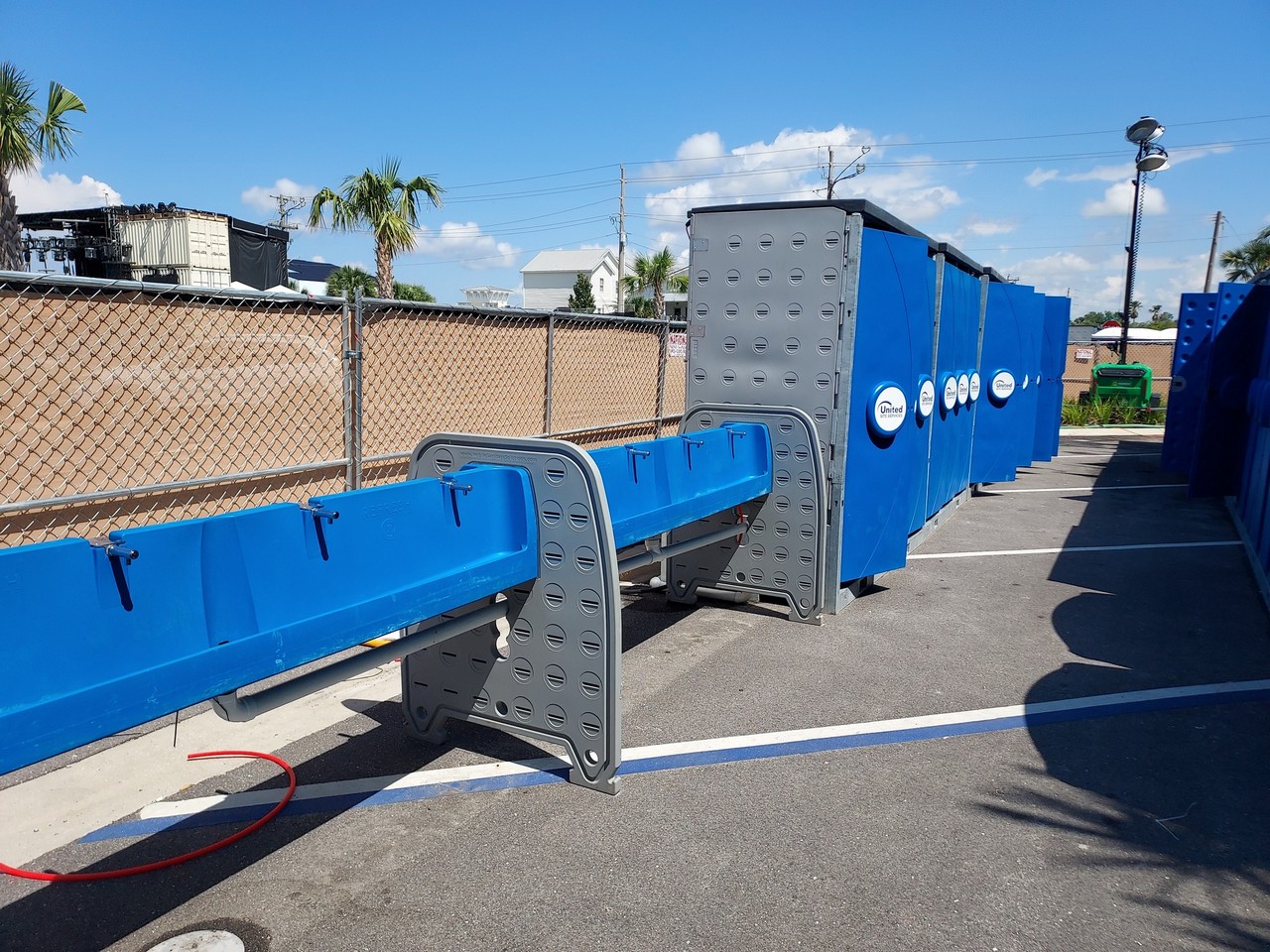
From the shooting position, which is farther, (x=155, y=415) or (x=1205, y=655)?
(x=1205, y=655)

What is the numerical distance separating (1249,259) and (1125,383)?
3128 cm

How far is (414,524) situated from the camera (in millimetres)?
3162

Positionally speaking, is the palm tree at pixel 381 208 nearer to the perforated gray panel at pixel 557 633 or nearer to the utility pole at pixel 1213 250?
the perforated gray panel at pixel 557 633

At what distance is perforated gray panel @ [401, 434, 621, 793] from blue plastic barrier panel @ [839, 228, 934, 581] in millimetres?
2931

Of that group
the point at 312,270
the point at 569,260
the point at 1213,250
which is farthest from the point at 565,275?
the point at 1213,250

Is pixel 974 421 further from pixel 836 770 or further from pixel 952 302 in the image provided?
pixel 836 770

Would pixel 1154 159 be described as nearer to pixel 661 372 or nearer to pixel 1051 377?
pixel 1051 377

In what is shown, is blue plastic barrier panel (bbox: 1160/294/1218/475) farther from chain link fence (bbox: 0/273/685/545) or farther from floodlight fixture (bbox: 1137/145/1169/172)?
chain link fence (bbox: 0/273/685/545)

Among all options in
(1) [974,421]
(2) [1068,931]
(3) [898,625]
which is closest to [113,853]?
(2) [1068,931]

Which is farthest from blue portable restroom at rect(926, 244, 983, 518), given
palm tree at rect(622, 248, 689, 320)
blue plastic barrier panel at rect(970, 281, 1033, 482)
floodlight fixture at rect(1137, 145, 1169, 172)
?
palm tree at rect(622, 248, 689, 320)

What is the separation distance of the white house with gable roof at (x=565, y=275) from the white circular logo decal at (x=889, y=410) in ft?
267

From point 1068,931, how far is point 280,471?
4.52 meters

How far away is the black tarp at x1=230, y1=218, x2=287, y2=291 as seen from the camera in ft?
97.2

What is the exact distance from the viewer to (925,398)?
7082mm
